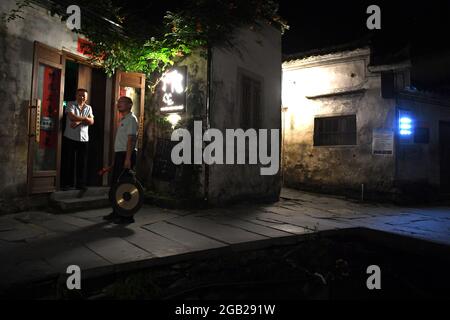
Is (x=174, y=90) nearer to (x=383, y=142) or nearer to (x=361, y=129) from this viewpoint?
(x=361, y=129)

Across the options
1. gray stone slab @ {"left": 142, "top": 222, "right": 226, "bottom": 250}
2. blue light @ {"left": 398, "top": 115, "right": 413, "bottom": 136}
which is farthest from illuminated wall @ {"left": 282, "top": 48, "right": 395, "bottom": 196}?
gray stone slab @ {"left": 142, "top": 222, "right": 226, "bottom": 250}

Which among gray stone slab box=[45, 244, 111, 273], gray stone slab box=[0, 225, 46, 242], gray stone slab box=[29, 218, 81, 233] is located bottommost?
gray stone slab box=[45, 244, 111, 273]

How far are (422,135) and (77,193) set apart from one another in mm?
12461

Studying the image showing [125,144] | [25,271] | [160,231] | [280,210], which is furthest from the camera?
[280,210]

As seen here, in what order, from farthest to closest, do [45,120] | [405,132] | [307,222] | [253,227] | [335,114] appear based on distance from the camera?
[335,114], [405,132], [45,120], [307,222], [253,227]

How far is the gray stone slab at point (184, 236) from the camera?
514cm

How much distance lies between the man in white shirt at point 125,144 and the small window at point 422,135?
36.1ft

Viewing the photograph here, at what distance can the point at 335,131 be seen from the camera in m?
13.1

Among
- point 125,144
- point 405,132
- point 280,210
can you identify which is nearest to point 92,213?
point 125,144

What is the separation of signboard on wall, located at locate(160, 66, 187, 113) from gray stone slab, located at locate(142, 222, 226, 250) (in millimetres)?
3436

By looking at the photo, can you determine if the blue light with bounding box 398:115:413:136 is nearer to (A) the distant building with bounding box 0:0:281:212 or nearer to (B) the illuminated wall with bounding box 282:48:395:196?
(B) the illuminated wall with bounding box 282:48:395:196

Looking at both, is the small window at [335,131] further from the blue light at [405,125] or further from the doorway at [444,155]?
the doorway at [444,155]

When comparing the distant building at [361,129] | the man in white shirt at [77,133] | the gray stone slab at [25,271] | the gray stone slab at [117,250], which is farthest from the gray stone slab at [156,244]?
the distant building at [361,129]

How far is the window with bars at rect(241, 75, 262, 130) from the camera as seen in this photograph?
959 centimetres
